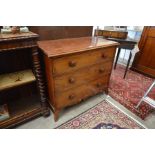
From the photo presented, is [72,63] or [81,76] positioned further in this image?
[81,76]

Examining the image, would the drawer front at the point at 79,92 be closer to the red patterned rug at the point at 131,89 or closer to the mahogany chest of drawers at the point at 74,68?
the mahogany chest of drawers at the point at 74,68

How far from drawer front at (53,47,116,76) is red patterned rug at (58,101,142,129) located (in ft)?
2.20

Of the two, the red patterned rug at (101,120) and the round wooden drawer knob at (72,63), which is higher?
the round wooden drawer knob at (72,63)

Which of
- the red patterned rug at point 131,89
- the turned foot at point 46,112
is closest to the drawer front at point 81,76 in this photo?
the turned foot at point 46,112

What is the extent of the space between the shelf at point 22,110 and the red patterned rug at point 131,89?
118 centimetres

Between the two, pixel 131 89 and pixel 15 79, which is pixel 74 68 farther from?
pixel 131 89

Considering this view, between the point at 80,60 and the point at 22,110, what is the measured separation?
0.89 meters

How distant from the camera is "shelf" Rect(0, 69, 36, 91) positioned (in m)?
1.19

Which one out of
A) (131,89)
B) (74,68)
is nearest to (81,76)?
(74,68)

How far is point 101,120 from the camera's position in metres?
1.54

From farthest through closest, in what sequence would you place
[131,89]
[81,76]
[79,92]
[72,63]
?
1. [131,89]
2. [79,92]
3. [81,76]
4. [72,63]

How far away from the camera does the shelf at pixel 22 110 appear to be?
4.29ft
